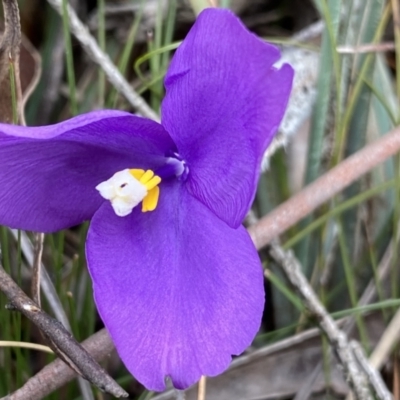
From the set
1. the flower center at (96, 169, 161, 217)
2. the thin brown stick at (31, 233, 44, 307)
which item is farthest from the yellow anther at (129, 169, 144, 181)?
the thin brown stick at (31, 233, 44, 307)

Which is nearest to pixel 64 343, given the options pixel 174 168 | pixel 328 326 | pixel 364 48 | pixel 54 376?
pixel 54 376

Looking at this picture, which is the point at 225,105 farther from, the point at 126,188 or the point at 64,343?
the point at 64,343

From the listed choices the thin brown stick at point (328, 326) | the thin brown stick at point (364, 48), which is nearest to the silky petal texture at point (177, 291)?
the thin brown stick at point (328, 326)

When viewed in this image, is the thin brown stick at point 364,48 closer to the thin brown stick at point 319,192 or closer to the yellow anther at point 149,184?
the thin brown stick at point 319,192

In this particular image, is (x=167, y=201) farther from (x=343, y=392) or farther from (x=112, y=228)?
(x=343, y=392)

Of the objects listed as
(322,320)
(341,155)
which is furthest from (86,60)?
(322,320)

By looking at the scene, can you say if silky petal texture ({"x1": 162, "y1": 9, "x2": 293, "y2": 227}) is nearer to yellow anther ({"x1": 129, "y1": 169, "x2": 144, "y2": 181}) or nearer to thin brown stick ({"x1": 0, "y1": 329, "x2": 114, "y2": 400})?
yellow anther ({"x1": 129, "y1": 169, "x2": 144, "y2": 181})
